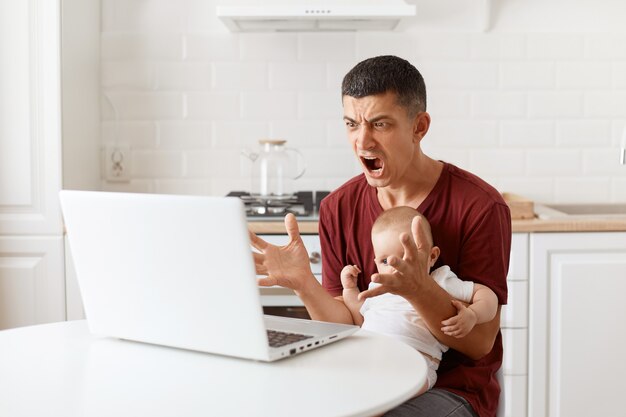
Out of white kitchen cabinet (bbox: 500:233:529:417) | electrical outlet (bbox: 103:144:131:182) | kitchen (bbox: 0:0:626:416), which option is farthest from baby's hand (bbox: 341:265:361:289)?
electrical outlet (bbox: 103:144:131:182)

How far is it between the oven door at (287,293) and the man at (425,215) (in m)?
0.80

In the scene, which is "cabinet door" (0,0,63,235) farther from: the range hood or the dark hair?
the dark hair

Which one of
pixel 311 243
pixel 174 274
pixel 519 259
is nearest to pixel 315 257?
pixel 311 243

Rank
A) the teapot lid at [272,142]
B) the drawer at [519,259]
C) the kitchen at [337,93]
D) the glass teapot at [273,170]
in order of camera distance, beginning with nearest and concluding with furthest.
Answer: the drawer at [519,259]
the teapot lid at [272,142]
the glass teapot at [273,170]
the kitchen at [337,93]

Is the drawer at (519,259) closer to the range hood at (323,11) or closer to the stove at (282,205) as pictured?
the stove at (282,205)

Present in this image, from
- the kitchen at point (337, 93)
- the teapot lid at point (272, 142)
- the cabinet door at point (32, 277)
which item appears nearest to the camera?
the cabinet door at point (32, 277)

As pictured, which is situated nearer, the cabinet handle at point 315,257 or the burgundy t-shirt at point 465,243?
the burgundy t-shirt at point 465,243

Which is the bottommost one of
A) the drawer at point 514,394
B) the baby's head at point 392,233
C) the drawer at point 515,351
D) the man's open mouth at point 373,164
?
the drawer at point 514,394

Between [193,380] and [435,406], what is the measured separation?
21.6 inches

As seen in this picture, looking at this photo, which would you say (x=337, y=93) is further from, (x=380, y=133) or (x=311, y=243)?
(x=380, y=133)

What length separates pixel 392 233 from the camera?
171 centimetres

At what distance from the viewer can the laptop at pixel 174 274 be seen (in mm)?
1239

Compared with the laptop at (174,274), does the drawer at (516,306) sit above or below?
below

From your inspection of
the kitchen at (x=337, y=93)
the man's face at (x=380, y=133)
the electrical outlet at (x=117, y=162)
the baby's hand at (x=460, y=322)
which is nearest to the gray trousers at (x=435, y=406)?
the baby's hand at (x=460, y=322)
